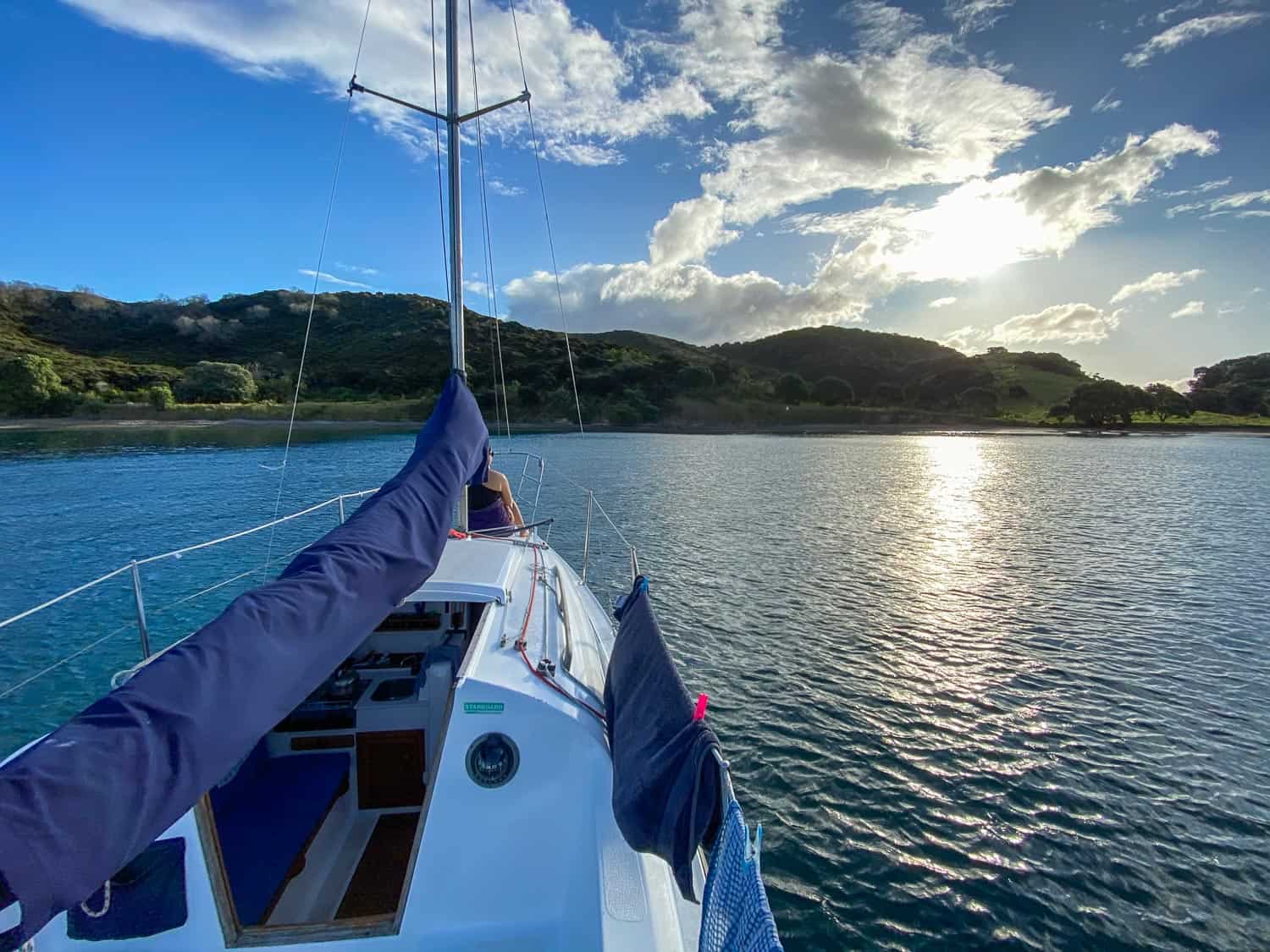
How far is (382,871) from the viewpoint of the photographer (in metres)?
3.99

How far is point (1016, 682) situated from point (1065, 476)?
29.1 metres

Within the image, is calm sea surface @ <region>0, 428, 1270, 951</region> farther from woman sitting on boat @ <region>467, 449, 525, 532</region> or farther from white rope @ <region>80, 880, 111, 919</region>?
white rope @ <region>80, 880, 111, 919</region>

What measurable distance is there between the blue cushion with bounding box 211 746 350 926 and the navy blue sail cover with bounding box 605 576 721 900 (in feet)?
6.37

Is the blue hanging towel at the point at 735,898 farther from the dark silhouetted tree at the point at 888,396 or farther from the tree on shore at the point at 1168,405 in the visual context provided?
the tree on shore at the point at 1168,405

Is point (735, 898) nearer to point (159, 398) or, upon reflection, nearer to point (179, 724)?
point (179, 724)

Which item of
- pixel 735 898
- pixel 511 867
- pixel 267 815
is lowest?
pixel 267 815

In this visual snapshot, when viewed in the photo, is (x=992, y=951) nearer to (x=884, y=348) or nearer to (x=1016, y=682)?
(x=1016, y=682)

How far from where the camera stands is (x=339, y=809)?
14.6 feet

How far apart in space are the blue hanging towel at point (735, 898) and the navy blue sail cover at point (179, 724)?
1.71m

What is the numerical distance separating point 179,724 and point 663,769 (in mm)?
1770

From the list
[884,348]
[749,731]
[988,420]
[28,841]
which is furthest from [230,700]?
[884,348]

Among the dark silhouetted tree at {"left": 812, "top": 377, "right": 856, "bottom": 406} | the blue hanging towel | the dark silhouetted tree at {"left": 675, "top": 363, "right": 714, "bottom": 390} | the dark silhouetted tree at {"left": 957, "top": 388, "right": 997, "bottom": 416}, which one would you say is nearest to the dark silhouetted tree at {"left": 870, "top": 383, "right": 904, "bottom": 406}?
the dark silhouetted tree at {"left": 812, "top": 377, "right": 856, "bottom": 406}

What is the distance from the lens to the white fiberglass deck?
2.86 m

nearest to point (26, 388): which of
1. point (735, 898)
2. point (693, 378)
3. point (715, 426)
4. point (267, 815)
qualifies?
point (715, 426)
